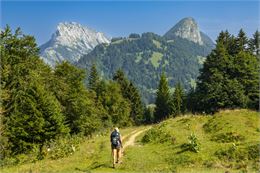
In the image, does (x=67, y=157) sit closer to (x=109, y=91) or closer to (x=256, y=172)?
(x=256, y=172)

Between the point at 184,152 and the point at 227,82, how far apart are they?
56799 mm

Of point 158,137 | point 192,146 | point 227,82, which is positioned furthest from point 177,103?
point 192,146

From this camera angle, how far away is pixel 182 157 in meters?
29.3

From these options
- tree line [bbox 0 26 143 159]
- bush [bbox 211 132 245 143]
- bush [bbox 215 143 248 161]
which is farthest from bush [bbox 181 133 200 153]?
tree line [bbox 0 26 143 159]

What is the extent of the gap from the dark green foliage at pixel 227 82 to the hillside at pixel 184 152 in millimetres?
40831

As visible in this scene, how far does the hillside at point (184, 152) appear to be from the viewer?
26922mm

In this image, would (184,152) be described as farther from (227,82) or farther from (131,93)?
(131,93)

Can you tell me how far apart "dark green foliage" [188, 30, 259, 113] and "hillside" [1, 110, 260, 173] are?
40.8 meters

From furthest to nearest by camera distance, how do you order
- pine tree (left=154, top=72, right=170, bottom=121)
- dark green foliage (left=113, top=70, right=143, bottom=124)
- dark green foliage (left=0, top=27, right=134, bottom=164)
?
pine tree (left=154, top=72, right=170, bottom=121) → dark green foliage (left=113, top=70, right=143, bottom=124) → dark green foliage (left=0, top=27, right=134, bottom=164)

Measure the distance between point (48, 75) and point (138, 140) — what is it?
1488 inches

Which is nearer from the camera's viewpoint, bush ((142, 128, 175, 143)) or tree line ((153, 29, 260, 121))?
bush ((142, 128, 175, 143))

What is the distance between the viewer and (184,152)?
30.6 metres

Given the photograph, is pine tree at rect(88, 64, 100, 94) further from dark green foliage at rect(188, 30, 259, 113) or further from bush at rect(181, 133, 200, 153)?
bush at rect(181, 133, 200, 153)

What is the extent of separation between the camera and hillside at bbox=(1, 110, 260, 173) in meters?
26.9
